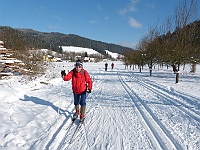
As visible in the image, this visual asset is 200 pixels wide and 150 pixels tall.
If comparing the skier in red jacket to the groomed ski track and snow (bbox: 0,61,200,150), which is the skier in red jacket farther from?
snow (bbox: 0,61,200,150)

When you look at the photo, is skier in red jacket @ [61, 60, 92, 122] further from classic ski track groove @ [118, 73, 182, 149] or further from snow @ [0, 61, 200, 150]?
classic ski track groove @ [118, 73, 182, 149]

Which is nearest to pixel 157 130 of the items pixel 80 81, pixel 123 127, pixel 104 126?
pixel 123 127

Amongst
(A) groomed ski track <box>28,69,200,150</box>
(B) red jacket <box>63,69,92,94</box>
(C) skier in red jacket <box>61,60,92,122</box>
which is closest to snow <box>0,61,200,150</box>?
(A) groomed ski track <box>28,69,200,150</box>

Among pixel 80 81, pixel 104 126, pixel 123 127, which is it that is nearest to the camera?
pixel 123 127

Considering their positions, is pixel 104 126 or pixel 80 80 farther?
pixel 80 80

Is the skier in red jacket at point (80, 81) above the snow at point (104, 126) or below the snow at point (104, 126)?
above

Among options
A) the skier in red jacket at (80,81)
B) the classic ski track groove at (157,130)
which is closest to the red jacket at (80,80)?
the skier in red jacket at (80,81)

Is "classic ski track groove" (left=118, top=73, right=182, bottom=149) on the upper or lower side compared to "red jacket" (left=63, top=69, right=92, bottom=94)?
lower

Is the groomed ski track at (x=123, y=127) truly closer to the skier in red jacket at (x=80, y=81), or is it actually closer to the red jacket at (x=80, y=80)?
the skier in red jacket at (x=80, y=81)

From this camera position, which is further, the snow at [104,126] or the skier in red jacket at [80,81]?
the skier in red jacket at [80,81]

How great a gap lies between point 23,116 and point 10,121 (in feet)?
2.25

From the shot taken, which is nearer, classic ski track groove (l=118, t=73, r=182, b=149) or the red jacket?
classic ski track groove (l=118, t=73, r=182, b=149)

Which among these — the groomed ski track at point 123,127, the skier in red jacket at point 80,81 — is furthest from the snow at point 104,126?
the skier in red jacket at point 80,81

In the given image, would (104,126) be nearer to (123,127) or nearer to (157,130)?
(123,127)
